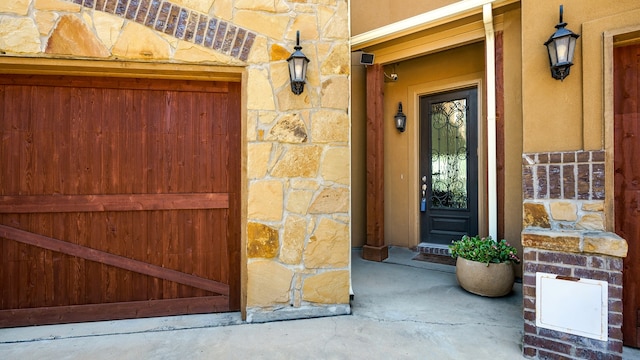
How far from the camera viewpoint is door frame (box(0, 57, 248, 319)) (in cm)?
234

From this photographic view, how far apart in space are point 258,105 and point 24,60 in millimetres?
1730

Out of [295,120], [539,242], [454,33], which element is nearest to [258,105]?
[295,120]

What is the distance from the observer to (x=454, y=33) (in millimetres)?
3770

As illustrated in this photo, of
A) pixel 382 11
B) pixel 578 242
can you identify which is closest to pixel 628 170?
pixel 578 242

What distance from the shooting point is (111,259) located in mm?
2553

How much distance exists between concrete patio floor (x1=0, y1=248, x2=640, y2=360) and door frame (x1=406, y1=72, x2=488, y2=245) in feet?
4.98

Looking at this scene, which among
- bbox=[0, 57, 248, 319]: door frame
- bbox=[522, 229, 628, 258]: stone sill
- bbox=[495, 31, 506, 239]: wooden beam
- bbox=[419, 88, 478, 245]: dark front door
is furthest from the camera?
bbox=[419, 88, 478, 245]: dark front door

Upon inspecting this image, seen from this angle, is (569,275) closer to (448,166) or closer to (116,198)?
(448,166)

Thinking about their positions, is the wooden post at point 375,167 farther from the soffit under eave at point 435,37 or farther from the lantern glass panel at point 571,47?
the lantern glass panel at point 571,47

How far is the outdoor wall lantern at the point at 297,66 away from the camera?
243 centimetres

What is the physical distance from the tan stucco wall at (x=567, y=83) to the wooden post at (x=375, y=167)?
229cm

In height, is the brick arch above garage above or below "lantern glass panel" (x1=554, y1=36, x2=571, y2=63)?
above

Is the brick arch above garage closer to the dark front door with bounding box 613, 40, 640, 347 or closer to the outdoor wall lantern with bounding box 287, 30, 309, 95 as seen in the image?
the outdoor wall lantern with bounding box 287, 30, 309, 95

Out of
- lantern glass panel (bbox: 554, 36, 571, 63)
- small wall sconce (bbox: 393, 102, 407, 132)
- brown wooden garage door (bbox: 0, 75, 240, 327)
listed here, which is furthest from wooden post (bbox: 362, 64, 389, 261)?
lantern glass panel (bbox: 554, 36, 571, 63)
